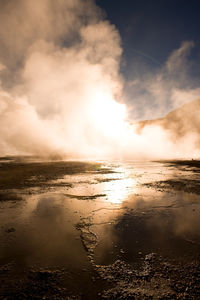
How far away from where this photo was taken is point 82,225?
14.3 ft

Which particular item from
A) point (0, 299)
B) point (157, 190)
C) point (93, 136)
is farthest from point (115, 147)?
point (0, 299)

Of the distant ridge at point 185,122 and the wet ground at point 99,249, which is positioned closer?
the wet ground at point 99,249

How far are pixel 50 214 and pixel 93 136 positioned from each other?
4951 cm

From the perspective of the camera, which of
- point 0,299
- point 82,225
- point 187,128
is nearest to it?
point 0,299

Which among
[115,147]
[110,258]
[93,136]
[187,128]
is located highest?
[187,128]

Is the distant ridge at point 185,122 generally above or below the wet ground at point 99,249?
above

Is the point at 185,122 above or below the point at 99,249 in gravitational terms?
above

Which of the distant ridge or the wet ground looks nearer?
the wet ground

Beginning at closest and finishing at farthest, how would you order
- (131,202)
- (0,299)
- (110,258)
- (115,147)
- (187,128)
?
(0,299) < (110,258) < (131,202) < (115,147) < (187,128)

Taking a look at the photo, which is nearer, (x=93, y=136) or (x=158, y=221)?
(x=158, y=221)

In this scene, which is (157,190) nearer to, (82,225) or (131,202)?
(131,202)

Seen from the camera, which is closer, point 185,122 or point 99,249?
point 99,249

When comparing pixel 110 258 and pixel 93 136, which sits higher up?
pixel 93 136

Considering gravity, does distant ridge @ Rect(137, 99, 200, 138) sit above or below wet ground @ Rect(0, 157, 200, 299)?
above
